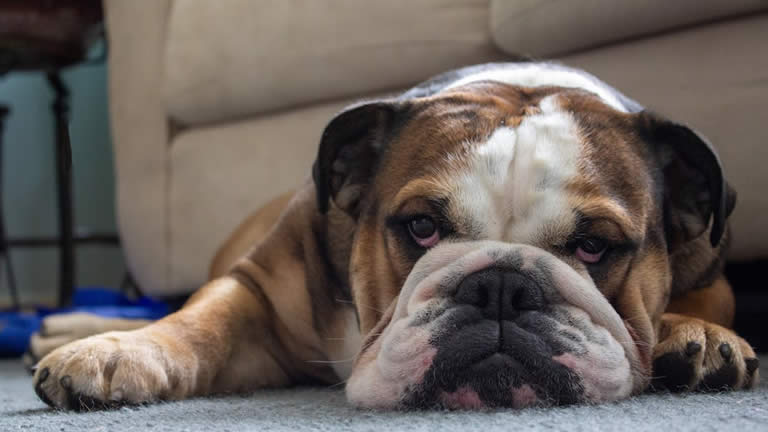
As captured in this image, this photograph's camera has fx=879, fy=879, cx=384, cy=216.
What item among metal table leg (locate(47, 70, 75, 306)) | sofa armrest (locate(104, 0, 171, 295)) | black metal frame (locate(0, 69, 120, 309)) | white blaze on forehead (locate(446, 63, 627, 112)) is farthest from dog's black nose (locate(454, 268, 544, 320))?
metal table leg (locate(47, 70, 75, 306))

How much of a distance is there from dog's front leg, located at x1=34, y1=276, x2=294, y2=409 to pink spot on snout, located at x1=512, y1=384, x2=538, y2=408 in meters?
0.48

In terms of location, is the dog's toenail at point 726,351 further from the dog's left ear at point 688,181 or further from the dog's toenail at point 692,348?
the dog's left ear at point 688,181

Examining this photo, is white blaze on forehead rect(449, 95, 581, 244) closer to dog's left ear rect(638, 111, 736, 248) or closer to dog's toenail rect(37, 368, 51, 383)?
dog's left ear rect(638, 111, 736, 248)

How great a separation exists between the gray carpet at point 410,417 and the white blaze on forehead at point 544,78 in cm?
52

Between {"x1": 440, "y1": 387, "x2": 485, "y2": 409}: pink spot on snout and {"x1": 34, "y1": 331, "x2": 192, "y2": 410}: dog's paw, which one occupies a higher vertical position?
{"x1": 440, "y1": 387, "x2": 485, "y2": 409}: pink spot on snout

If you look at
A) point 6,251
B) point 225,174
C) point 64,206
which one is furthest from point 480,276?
point 6,251

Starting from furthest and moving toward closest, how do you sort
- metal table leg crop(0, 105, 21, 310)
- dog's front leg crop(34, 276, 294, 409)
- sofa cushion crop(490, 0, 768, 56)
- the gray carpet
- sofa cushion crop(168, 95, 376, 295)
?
metal table leg crop(0, 105, 21, 310) → sofa cushion crop(168, 95, 376, 295) → sofa cushion crop(490, 0, 768, 56) → dog's front leg crop(34, 276, 294, 409) → the gray carpet

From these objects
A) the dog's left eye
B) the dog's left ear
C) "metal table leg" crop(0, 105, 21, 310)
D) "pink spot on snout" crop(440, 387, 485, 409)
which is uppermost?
the dog's left ear

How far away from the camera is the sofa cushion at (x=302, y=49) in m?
2.11

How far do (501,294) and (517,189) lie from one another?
0.55 feet

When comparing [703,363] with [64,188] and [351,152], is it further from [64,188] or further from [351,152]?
[64,188]

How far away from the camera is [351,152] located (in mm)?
1358

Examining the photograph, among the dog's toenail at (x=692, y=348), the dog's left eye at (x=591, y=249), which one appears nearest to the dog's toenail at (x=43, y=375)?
the dog's left eye at (x=591, y=249)

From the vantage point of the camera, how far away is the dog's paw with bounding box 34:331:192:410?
42.8 inches
